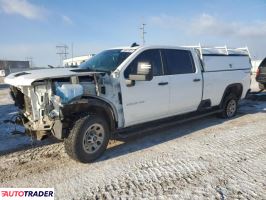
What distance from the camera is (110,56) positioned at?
618cm

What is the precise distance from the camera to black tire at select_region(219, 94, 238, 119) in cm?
850

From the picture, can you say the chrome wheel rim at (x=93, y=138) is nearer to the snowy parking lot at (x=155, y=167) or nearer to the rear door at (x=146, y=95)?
the snowy parking lot at (x=155, y=167)

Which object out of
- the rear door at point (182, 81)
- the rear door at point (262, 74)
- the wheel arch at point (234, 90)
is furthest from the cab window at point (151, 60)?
the rear door at point (262, 74)

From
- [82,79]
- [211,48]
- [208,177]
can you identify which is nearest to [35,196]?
[82,79]

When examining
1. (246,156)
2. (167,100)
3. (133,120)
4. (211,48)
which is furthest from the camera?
(211,48)

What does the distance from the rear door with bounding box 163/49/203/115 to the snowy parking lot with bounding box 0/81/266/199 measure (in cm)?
67

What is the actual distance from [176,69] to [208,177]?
2849mm

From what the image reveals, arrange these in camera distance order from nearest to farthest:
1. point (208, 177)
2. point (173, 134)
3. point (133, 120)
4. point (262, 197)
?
point (262, 197)
point (208, 177)
point (133, 120)
point (173, 134)

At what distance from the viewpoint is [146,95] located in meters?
5.97

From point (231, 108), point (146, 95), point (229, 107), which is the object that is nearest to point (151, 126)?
point (146, 95)

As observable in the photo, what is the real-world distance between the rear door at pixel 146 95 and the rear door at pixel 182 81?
0.67 ft

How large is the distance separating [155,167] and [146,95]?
61.4 inches

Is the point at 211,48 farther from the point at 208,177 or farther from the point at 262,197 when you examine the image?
the point at 262,197

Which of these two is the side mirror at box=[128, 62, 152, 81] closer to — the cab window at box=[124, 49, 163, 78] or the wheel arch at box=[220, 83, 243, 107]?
the cab window at box=[124, 49, 163, 78]
